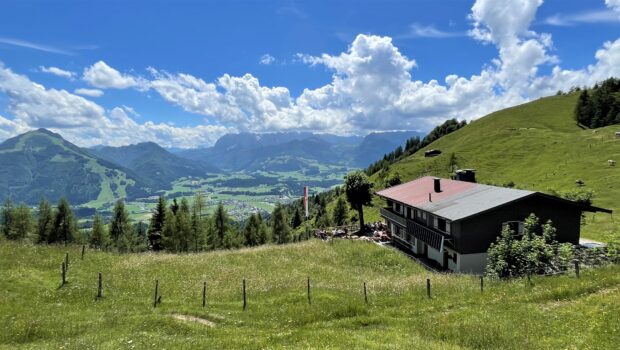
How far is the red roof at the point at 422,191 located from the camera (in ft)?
185

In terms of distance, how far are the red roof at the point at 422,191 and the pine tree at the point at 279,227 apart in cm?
4603

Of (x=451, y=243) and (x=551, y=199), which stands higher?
(x=551, y=199)

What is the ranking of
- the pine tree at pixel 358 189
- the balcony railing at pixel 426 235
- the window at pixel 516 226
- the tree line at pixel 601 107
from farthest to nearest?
1. the tree line at pixel 601 107
2. the pine tree at pixel 358 189
3. the balcony railing at pixel 426 235
4. the window at pixel 516 226

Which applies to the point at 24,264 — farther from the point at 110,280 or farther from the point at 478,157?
the point at 478,157

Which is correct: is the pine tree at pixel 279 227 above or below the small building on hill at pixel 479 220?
below

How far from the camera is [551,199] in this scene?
45.6 meters

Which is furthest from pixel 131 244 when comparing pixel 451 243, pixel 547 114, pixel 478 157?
pixel 547 114

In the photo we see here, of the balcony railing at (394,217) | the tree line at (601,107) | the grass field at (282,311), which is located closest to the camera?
the grass field at (282,311)

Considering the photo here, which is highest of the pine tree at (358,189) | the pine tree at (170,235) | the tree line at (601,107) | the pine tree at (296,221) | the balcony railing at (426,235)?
the tree line at (601,107)

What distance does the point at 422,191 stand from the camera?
6262 cm

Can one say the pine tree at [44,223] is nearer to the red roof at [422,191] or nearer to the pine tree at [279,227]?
the pine tree at [279,227]

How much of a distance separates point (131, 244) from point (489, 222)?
88.7m

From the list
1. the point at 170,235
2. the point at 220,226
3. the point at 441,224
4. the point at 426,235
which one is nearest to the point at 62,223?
the point at 170,235

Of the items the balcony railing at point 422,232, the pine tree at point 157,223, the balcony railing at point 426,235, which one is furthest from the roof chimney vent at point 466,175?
the pine tree at point 157,223
